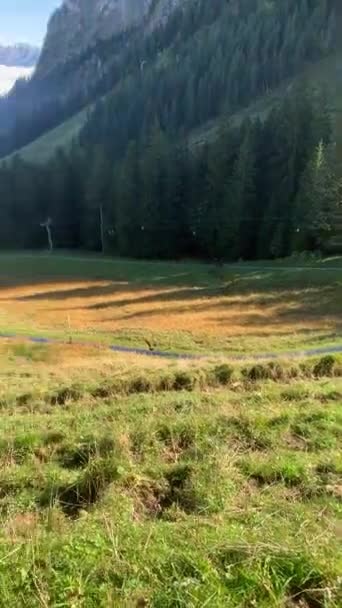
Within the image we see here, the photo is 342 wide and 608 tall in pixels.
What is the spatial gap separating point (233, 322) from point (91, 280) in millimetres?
31549

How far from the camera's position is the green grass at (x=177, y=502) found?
14.8 ft

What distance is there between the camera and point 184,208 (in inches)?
3521

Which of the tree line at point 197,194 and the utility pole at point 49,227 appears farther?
the utility pole at point 49,227

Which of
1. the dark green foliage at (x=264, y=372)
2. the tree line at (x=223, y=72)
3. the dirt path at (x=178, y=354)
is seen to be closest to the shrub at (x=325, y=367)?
the dark green foliage at (x=264, y=372)

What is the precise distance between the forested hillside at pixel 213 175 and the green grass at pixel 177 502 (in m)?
66.5

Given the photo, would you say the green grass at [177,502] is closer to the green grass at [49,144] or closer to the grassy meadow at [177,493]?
the grassy meadow at [177,493]

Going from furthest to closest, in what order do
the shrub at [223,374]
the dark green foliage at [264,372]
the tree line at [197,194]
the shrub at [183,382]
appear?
the tree line at [197,194], the dark green foliage at [264,372], the shrub at [223,374], the shrub at [183,382]

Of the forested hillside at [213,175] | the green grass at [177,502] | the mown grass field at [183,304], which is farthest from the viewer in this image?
the forested hillside at [213,175]

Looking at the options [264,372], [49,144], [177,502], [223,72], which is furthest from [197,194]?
[49,144]

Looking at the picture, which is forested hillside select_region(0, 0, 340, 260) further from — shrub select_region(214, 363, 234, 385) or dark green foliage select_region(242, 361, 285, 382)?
shrub select_region(214, 363, 234, 385)

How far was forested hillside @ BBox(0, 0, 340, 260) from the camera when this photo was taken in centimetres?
7862

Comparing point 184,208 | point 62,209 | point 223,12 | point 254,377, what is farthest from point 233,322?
point 223,12

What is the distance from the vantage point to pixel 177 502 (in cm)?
674

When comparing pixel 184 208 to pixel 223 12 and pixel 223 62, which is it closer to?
pixel 223 62
